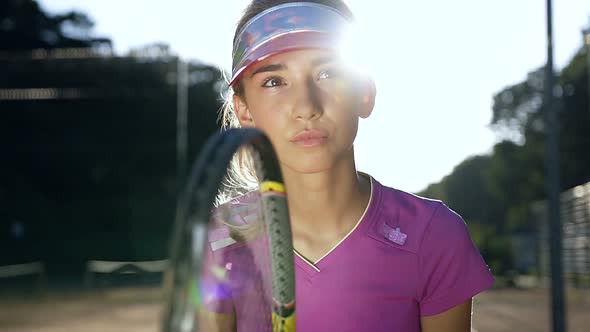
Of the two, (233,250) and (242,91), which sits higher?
(242,91)

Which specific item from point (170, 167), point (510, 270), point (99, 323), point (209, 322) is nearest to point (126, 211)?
point (170, 167)

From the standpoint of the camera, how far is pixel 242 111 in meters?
3.28

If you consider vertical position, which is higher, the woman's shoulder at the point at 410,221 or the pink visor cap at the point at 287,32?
the pink visor cap at the point at 287,32

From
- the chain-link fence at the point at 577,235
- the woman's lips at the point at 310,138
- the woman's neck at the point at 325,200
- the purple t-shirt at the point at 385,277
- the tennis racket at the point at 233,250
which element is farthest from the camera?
the chain-link fence at the point at 577,235

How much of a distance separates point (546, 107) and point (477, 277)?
353 inches

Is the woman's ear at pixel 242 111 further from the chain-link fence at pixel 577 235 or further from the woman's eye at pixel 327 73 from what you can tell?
the chain-link fence at pixel 577 235

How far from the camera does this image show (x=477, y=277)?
3.20m

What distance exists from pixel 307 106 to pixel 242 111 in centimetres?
43

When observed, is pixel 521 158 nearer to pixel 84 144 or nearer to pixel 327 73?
pixel 84 144

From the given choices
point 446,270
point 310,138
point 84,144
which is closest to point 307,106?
point 310,138

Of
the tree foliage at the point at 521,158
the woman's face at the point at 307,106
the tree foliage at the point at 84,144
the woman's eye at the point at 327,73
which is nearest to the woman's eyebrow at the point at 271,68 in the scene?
the woman's face at the point at 307,106

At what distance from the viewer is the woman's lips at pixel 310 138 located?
294 cm

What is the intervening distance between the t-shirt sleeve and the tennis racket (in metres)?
0.56

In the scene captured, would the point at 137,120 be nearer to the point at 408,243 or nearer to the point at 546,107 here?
the point at 546,107
